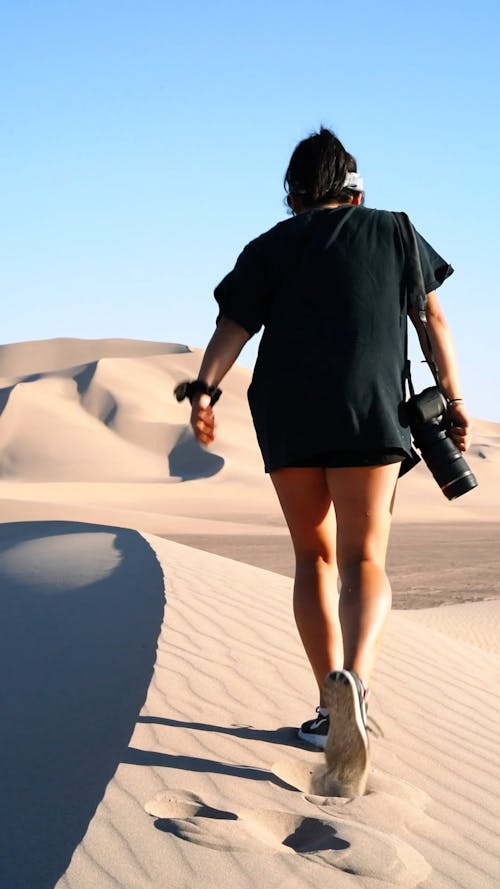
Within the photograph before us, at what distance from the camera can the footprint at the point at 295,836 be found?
2723 millimetres

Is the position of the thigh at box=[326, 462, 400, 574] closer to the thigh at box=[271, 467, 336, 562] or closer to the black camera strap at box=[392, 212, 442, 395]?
the thigh at box=[271, 467, 336, 562]

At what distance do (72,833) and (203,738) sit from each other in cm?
83

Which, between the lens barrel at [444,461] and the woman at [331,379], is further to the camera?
the lens barrel at [444,461]

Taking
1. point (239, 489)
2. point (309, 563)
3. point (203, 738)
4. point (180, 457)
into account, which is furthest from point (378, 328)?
point (180, 457)

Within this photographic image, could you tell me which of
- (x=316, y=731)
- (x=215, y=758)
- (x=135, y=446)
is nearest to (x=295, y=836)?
(x=215, y=758)

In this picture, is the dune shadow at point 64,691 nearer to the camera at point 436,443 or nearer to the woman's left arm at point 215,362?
the woman's left arm at point 215,362

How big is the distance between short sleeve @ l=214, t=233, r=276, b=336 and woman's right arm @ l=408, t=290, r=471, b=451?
470 mm

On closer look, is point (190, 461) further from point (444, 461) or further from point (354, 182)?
point (444, 461)

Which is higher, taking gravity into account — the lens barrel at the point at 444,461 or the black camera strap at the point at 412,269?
the black camera strap at the point at 412,269

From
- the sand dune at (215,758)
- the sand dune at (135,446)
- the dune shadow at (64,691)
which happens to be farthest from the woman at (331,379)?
the sand dune at (135,446)

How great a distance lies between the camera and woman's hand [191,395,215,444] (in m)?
3.68

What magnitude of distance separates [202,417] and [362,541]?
653 millimetres

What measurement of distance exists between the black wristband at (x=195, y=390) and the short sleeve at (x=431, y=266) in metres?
0.75

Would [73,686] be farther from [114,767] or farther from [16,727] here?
[114,767]
